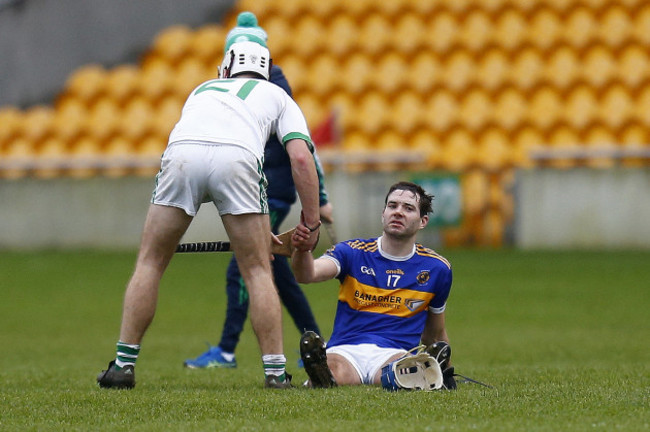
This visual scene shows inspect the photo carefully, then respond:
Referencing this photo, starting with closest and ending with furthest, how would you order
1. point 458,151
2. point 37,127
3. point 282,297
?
point 282,297 → point 458,151 → point 37,127

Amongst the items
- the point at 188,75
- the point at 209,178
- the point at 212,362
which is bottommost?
the point at 212,362

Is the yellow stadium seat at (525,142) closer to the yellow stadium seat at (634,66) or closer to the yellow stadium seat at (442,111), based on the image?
the yellow stadium seat at (442,111)

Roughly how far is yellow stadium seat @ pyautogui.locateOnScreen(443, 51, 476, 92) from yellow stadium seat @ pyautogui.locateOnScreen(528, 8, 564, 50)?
1009 millimetres

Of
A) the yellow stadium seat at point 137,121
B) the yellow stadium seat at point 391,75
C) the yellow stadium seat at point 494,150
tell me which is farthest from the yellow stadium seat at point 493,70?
the yellow stadium seat at point 137,121

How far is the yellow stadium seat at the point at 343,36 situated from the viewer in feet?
56.8

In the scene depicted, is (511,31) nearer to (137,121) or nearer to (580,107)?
(580,107)

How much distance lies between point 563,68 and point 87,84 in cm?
782

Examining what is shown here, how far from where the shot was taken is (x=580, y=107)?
1587 cm

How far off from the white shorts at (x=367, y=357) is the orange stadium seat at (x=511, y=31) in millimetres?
11849

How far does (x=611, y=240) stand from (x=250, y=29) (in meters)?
9.85

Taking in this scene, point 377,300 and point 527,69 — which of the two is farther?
point 527,69

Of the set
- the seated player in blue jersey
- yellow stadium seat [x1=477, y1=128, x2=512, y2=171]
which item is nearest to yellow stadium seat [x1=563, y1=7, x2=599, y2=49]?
A: yellow stadium seat [x1=477, y1=128, x2=512, y2=171]

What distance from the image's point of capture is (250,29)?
6.04m

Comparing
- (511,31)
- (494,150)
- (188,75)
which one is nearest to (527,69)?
(511,31)
